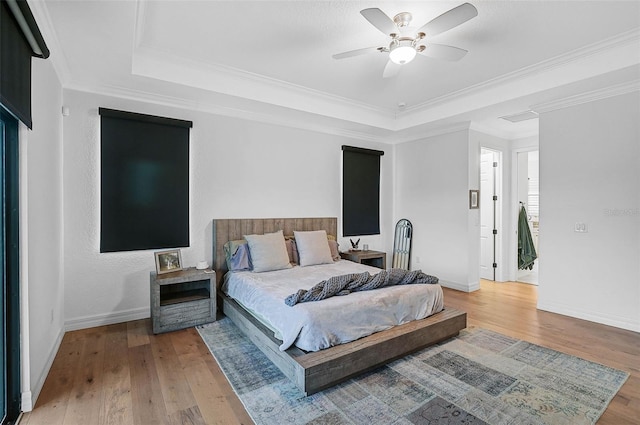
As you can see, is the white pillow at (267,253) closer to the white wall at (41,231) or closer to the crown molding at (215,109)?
the crown molding at (215,109)

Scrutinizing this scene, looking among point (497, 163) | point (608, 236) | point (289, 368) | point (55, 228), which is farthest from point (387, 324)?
Answer: point (497, 163)

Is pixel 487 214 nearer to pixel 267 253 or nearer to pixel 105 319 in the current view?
pixel 267 253

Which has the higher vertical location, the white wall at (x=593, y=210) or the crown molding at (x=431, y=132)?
the crown molding at (x=431, y=132)

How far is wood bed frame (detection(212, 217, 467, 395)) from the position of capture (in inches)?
87.4

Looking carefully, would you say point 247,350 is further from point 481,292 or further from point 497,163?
point 497,163

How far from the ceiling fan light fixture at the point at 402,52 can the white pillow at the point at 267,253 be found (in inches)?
95.0

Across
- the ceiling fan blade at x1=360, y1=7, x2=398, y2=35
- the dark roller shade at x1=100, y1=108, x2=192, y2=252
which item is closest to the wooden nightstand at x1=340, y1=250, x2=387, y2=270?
the dark roller shade at x1=100, y1=108, x2=192, y2=252

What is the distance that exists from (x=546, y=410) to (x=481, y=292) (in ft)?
10.1

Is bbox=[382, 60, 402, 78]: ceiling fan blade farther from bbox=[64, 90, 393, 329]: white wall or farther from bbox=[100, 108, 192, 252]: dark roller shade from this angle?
bbox=[100, 108, 192, 252]: dark roller shade

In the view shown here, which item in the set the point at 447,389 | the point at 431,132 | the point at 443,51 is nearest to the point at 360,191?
the point at 431,132

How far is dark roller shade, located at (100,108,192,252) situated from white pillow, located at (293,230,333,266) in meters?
1.42

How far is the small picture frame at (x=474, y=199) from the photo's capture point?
16.3 feet

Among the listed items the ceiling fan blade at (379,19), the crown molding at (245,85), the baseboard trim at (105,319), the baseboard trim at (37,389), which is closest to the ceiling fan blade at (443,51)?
the ceiling fan blade at (379,19)

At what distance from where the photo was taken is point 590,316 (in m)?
3.69
